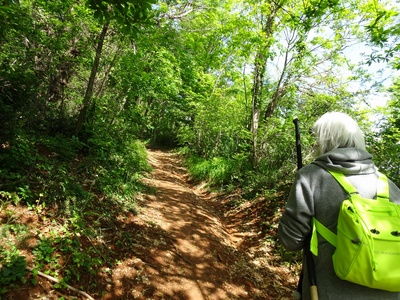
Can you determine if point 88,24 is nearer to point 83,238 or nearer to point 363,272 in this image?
point 83,238

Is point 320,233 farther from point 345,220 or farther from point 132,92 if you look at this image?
point 132,92

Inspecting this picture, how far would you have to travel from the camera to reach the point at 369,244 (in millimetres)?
1283

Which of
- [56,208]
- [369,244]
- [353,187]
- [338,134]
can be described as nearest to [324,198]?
[353,187]

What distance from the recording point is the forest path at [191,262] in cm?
319

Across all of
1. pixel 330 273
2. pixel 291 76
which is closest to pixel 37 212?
pixel 330 273

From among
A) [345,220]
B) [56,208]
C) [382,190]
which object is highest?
[382,190]

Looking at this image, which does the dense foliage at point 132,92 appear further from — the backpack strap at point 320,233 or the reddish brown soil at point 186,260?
the backpack strap at point 320,233

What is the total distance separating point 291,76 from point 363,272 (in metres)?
A: 7.99

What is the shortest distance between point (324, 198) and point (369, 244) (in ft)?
1.09

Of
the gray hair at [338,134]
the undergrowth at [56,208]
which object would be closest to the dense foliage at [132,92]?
the undergrowth at [56,208]

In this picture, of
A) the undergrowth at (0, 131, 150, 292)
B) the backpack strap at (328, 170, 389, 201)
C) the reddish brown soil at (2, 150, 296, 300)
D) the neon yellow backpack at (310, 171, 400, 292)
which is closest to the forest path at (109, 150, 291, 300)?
the reddish brown soil at (2, 150, 296, 300)

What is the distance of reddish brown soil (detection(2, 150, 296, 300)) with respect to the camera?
9.82 feet

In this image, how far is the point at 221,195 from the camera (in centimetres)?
827

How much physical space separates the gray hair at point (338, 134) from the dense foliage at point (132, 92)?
204 cm
